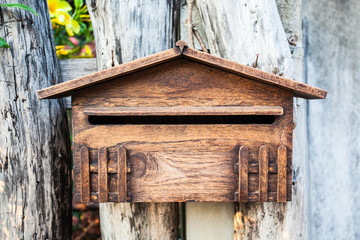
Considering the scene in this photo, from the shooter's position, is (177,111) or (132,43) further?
(132,43)

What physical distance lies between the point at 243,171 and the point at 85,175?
0.48 m

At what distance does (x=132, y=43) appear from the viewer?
114 centimetres

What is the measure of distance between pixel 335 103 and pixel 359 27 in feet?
1.35

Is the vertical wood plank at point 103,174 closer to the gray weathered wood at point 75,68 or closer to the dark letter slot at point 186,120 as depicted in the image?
Result: the dark letter slot at point 186,120

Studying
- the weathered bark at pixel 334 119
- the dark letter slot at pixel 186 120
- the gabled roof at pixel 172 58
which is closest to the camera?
the gabled roof at pixel 172 58

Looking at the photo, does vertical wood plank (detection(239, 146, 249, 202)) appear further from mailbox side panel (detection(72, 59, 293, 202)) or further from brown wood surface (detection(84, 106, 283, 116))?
brown wood surface (detection(84, 106, 283, 116))

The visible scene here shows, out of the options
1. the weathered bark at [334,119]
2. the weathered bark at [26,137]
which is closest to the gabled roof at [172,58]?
the weathered bark at [26,137]

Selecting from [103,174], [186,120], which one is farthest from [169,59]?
[103,174]

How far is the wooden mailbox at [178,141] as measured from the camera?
899 mm

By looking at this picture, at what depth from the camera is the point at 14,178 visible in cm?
109

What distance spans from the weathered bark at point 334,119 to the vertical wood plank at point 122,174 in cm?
107

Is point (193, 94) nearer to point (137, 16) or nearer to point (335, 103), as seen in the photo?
point (137, 16)

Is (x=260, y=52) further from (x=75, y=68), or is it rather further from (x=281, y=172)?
(x=75, y=68)

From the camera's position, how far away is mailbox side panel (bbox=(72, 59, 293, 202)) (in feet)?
2.95
